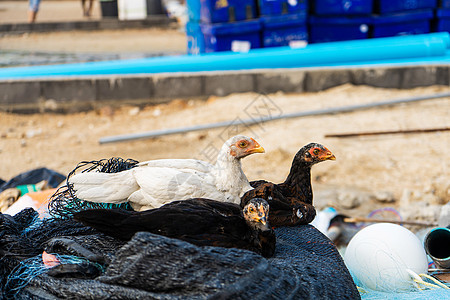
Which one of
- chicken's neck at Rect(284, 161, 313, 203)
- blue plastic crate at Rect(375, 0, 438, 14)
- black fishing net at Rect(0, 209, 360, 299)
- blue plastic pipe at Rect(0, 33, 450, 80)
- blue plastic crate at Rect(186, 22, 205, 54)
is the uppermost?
blue plastic crate at Rect(375, 0, 438, 14)

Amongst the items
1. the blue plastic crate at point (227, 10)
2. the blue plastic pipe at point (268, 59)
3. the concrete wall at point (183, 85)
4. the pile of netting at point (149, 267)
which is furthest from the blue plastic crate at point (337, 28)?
the pile of netting at point (149, 267)

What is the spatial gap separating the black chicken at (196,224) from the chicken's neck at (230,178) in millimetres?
321

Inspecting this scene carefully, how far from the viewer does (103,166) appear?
246 centimetres

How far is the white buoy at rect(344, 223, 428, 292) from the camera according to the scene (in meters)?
2.39

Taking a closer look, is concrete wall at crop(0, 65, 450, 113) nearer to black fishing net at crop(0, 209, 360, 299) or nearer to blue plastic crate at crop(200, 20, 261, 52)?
blue plastic crate at crop(200, 20, 261, 52)

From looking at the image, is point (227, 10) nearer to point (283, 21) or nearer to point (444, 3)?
point (283, 21)

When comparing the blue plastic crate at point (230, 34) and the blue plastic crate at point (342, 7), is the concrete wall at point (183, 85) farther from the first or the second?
the blue plastic crate at point (342, 7)

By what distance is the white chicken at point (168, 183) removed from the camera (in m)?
2.15

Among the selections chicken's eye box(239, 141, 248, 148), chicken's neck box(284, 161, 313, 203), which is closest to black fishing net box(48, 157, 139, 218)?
chicken's eye box(239, 141, 248, 148)

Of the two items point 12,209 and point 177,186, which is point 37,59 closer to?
point 12,209

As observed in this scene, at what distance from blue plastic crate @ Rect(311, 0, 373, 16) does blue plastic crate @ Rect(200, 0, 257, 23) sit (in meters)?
1.05

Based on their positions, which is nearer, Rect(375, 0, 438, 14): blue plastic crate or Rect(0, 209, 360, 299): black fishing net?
Rect(0, 209, 360, 299): black fishing net

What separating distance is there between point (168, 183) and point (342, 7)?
7.09m

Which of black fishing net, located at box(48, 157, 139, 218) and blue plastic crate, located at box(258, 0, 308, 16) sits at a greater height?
blue plastic crate, located at box(258, 0, 308, 16)
